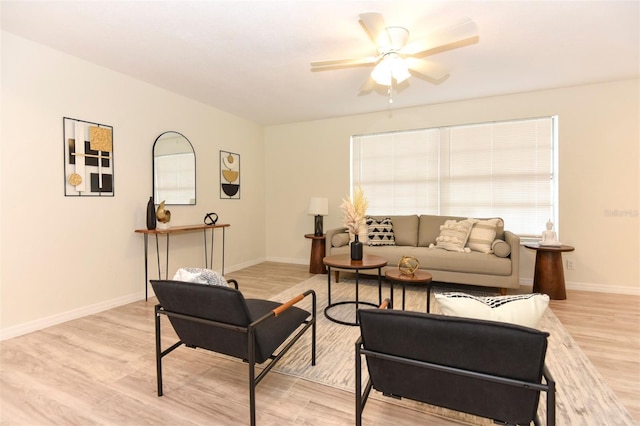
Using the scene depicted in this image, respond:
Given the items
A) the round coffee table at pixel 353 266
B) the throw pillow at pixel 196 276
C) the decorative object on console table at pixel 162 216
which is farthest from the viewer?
the decorative object on console table at pixel 162 216

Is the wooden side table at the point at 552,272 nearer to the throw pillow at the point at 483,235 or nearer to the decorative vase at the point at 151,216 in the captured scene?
the throw pillow at the point at 483,235

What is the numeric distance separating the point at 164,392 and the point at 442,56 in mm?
3743

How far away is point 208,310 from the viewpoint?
165 centimetres

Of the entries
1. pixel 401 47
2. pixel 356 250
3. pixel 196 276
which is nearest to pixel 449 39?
pixel 401 47

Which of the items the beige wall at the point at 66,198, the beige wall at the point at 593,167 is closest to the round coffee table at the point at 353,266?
the beige wall at the point at 66,198

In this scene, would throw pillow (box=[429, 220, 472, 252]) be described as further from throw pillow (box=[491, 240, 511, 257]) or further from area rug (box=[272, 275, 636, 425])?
area rug (box=[272, 275, 636, 425])

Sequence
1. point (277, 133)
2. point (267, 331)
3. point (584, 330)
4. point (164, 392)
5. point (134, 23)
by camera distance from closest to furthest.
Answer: point (267, 331) < point (164, 392) < point (134, 23) < point (584, 330) < point (277, 133)

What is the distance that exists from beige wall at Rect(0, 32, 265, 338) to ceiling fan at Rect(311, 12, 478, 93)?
8.00 feet

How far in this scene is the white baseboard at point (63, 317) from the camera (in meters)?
2.73

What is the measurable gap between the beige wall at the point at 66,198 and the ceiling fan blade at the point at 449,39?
127 inches

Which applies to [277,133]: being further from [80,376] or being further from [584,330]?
[584,330]

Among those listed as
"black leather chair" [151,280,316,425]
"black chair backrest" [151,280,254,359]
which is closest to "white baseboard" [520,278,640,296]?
"black leather chair" [151,280,316,425]

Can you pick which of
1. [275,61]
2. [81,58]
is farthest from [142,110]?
[275,61]

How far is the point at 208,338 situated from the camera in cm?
181
